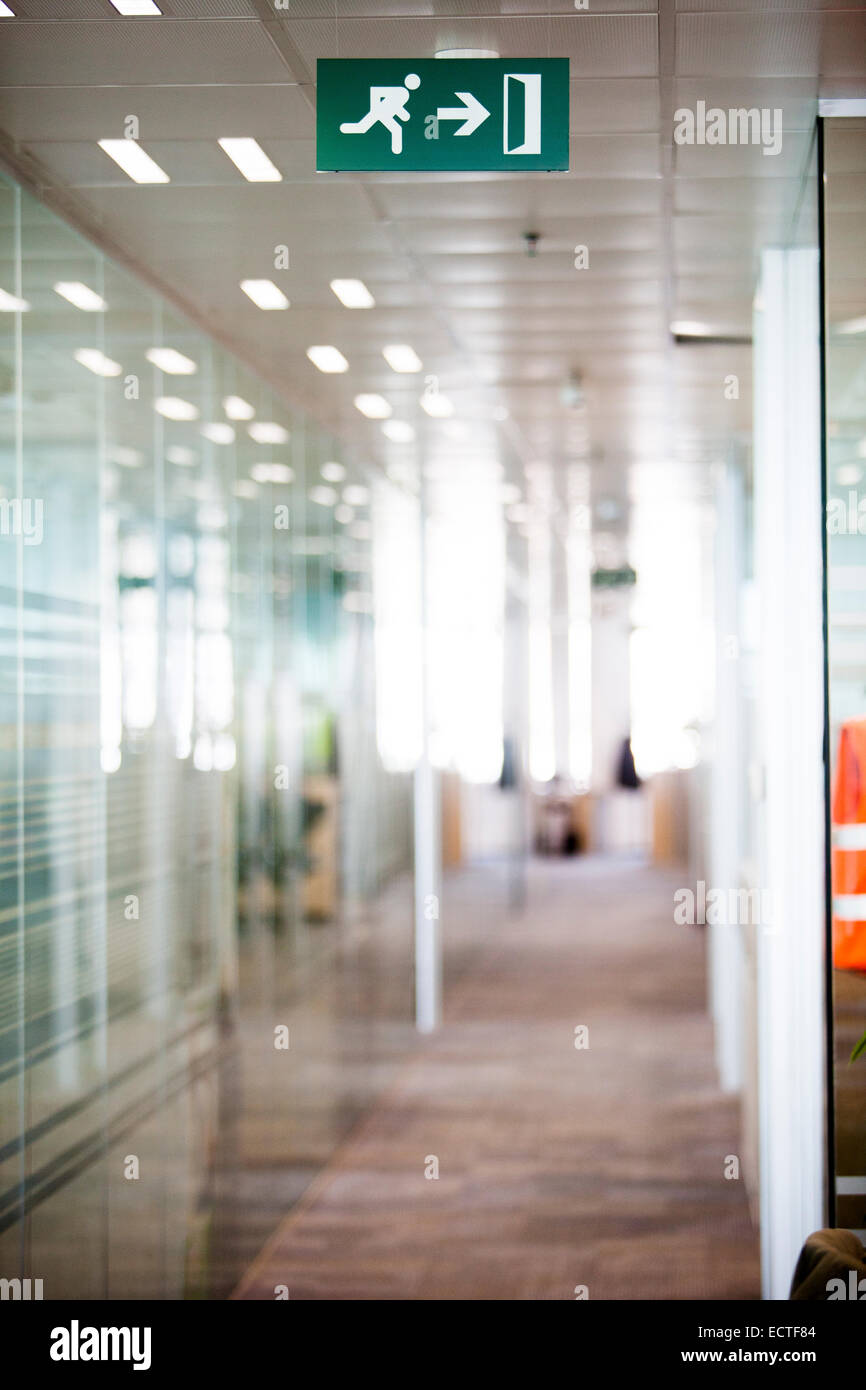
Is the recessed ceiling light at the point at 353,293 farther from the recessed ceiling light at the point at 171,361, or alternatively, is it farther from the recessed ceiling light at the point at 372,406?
the recessed ceiling light at the point at 372,406

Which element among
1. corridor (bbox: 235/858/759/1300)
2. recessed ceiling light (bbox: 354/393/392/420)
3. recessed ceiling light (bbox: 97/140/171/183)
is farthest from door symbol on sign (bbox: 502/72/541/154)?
corridor (bbox: 235/858/759/1300)

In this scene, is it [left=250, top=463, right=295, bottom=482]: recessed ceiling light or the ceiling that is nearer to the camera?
the ceiling

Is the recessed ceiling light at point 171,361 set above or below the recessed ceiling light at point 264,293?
below

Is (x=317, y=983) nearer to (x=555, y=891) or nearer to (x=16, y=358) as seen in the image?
(x=16, y=358)

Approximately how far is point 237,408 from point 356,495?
2.02 m

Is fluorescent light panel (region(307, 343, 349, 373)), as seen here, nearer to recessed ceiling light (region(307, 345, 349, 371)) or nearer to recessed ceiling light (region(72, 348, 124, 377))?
recessed ceiling light (region(307, 345, 349, 371))

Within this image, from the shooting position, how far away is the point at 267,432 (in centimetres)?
530

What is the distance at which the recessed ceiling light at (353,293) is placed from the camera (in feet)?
14.5

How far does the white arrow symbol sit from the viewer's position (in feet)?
8.81

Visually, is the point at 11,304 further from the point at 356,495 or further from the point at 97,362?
the point at 356,495

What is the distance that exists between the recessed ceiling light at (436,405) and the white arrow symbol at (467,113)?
3.20m

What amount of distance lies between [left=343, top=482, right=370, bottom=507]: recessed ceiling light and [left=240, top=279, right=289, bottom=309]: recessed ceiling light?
211 centimetres

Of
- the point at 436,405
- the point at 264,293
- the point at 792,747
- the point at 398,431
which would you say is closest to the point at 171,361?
the point at 264,293

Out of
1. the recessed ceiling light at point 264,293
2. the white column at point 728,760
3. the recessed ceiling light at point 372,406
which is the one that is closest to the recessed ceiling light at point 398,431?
the recessed ceiling light at point 372,406
